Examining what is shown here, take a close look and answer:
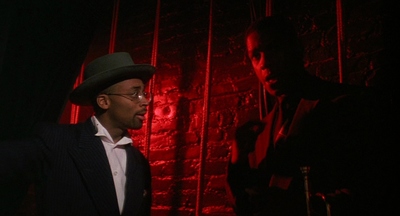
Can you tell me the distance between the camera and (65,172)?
1672mm

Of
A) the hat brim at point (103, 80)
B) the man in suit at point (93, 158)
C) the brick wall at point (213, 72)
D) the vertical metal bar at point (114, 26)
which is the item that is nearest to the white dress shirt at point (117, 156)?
the man in suit at point (93, 158)

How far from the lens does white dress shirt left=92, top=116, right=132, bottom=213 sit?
182cm

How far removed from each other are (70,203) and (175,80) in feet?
4.76

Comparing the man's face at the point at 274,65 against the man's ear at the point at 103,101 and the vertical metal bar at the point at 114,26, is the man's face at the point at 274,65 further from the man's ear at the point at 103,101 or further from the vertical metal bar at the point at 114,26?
the vertical metal bar at the point at 114,26

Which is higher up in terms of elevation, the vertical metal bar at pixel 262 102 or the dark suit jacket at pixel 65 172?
the vertical metal bar at pixel 262 102

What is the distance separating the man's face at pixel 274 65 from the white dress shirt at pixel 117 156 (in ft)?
2.80

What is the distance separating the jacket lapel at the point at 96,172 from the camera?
166cm

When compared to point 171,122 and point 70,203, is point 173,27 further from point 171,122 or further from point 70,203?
point 70,203

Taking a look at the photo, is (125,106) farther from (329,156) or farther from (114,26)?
(114,26)

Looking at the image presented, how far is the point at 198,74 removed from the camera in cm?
274

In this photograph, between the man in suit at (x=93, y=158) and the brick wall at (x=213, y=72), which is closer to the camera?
the man in suit at (x=93, y=158)

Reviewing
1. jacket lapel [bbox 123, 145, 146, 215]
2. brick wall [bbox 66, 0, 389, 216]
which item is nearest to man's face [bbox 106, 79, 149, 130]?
jacket lapel [bbox 123, 145, 146, 215]

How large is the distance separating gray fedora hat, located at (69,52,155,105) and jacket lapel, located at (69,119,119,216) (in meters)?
0.30

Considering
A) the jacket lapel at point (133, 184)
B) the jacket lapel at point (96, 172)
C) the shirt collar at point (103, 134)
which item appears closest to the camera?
the jacket lapel at point (96, 172)
